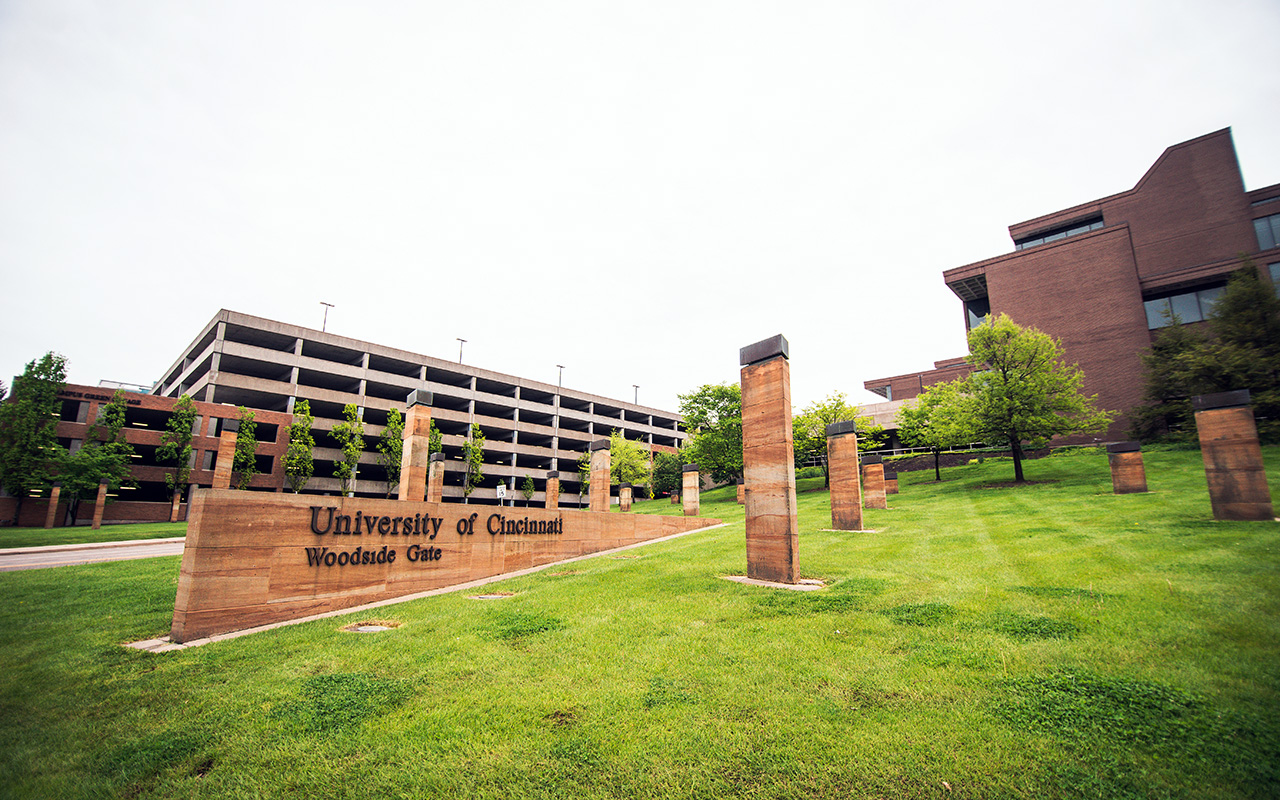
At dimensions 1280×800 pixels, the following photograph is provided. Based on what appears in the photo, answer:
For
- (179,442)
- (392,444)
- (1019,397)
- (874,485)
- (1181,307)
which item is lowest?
(874,485)

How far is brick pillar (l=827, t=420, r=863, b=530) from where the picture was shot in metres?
17.5

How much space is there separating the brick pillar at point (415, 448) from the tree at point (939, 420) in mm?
28328

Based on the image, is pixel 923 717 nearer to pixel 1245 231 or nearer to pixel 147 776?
pixel 147 776

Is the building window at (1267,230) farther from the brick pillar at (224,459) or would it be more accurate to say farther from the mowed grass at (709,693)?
the brick pillar at (224,459)

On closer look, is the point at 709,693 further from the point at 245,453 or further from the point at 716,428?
the point at 245,453

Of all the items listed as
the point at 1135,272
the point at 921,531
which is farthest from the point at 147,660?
the point at 1135,272

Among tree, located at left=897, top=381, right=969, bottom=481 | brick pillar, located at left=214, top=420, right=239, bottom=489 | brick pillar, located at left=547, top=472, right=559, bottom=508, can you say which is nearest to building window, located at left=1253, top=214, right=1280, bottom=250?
tree, located at left=897, top=381, right=969, bottom=481

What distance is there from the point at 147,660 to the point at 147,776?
3698 millimetres

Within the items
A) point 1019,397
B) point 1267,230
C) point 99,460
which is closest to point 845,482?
point 1019,397

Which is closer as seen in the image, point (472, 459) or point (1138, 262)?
point (1138, 262)

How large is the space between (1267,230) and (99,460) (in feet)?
289

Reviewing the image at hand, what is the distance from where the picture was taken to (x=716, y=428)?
46.5 metres

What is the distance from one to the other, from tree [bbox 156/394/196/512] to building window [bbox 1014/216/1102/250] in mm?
75076

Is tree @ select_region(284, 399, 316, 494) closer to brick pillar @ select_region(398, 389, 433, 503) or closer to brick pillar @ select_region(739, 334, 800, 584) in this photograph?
brick pillar @ select_region(398, 389, 433, 503)
